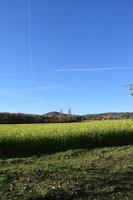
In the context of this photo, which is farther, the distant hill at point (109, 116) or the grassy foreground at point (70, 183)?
the distant hill at point (109, 116)

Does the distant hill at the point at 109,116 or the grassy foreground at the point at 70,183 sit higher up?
the distant hill at the point at 109,116

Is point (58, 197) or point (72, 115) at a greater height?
point (72, 115)

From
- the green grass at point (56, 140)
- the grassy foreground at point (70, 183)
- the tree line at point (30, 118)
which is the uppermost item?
the tree line at point (30, 118)

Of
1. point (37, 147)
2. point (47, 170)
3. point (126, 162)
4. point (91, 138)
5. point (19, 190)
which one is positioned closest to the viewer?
point (19, 190)

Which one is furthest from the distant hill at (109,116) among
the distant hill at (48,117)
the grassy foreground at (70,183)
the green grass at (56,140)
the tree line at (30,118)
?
the grassy foreground at (70,183)

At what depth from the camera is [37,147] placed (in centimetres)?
2662

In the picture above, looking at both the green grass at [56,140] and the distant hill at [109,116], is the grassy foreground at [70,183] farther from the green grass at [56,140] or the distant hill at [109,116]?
the distant hill at [109,116]

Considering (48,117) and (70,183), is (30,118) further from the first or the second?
(70,183)

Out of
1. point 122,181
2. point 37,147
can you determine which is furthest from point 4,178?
point 37,147

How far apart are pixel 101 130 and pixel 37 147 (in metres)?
6.84

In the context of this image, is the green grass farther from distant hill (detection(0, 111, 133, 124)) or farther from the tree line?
the tree line

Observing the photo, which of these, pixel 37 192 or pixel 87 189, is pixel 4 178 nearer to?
pixel 37 192

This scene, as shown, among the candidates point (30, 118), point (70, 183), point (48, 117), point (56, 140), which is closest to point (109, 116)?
A: point (48, 117)

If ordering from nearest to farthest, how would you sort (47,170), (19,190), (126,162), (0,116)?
(19,190), (47,170), (126,162), (0,116)
